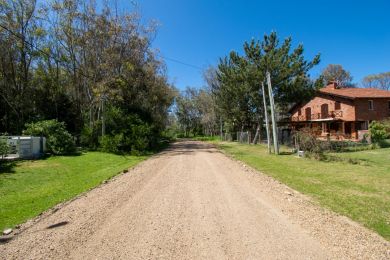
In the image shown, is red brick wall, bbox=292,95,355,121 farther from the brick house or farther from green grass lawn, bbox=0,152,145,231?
green grass lawn, bbox=0,152,145,231

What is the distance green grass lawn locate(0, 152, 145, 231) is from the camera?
22.0ft

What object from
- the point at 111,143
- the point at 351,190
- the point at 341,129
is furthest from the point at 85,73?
the point at 341,129

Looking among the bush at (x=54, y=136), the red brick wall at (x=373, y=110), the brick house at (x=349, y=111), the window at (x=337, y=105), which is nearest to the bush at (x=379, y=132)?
the brick house at (x=349, y=111)

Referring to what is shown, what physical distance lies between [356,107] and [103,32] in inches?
1089

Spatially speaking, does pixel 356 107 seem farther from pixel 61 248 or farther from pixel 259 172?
pixel 61 248

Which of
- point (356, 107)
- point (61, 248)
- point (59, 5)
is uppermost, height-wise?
point (59, 5)

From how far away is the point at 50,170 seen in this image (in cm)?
1285

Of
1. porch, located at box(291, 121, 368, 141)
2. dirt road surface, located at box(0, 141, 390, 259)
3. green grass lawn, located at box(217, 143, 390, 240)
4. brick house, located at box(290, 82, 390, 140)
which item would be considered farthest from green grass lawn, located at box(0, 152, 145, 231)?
brick house, located at box(290, 82, 390, 140)

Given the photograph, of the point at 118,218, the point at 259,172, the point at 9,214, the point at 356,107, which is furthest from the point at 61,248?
the point at 356,107

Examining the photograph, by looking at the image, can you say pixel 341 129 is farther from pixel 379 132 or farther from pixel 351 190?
pixel 351 190

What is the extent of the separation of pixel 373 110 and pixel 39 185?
115 feet

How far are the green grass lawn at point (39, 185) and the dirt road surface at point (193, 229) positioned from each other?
57 centimetres

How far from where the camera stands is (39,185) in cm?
984

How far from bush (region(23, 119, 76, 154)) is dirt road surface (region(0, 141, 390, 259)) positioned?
474 inches
